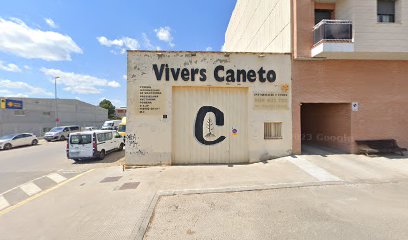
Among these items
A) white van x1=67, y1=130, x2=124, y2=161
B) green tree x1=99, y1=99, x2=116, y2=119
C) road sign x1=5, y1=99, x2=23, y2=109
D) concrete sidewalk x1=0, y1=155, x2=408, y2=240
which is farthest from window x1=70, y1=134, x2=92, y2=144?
green tree x1=99, y1=99, x2=116, y2=119

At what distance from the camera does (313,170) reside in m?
8.34

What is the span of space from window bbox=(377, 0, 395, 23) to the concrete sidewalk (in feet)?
22.1

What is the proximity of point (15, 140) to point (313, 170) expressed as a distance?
85.6 ft

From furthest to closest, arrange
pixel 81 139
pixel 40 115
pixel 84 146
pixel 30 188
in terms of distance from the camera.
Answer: pixel 40 115
pixel 81 139
pixel 84 146
pixel 30 188

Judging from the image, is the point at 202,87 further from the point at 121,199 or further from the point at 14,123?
the point at 14,123

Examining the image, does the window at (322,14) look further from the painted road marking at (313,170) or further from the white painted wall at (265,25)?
the painted road marking at (313,170)

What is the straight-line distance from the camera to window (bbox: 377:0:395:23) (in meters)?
10.4

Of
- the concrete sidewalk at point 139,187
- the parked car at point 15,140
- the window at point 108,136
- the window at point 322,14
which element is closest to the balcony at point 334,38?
the window at point 322,14

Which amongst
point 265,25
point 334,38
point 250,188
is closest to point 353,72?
point 334,38

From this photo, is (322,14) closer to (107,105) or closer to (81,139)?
(81,139)

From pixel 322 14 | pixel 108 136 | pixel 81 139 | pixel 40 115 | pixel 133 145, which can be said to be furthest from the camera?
pixel 40 115

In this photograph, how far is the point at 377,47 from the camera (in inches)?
378

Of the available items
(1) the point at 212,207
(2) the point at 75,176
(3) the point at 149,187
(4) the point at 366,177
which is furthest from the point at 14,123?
(4) the point at 366,177

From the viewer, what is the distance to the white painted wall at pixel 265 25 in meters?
11.2
